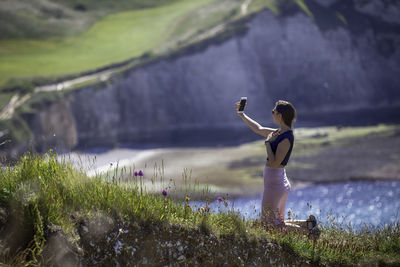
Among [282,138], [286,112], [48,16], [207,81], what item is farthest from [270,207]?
Answer: [48,16]

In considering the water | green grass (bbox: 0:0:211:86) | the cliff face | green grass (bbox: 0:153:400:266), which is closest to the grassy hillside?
green grass (bbox: 0:0:211:86)

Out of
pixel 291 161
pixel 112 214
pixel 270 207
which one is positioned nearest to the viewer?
pixel 112 214

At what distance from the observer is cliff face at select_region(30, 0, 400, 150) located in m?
58.4

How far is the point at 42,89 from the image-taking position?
180 feet

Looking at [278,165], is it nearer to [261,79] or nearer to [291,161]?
[291,161]

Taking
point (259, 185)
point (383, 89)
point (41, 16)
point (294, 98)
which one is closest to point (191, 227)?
point (259, 185)

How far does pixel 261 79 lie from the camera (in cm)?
6744

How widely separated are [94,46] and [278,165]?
73.1m

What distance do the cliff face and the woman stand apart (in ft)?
150

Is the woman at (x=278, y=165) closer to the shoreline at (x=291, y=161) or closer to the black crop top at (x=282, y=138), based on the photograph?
the black crop top at (x=282, y=138)

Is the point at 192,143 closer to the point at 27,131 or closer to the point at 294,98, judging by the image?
the point at 27,131

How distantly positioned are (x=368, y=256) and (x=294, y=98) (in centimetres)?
6058

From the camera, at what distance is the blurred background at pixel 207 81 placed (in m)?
45.9

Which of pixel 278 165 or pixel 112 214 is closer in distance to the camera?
pixel 112 214
